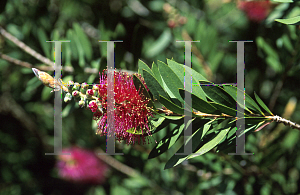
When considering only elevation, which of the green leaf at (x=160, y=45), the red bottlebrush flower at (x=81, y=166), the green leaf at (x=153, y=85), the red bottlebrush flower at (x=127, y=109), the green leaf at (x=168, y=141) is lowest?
the red bottlebrush flower at (x=81, y=166)

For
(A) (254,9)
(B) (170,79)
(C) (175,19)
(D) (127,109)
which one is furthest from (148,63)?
Result: (B) (170,79)

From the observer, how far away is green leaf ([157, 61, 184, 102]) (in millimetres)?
786

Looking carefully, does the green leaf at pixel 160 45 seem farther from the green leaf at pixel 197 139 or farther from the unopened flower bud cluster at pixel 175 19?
the green leaf at pixel 197 139

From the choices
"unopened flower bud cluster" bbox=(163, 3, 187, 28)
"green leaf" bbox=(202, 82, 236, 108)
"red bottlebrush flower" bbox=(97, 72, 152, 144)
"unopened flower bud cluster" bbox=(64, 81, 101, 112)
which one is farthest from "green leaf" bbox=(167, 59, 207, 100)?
"unopened flower bud cluster" bbox=(163, 3, 187, 28)

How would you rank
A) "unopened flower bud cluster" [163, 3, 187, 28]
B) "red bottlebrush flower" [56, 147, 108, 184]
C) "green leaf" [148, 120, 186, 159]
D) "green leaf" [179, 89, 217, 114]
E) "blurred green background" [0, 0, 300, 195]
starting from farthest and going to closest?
"red bottlebrush flower" [56, 147, 108, 184] < "unopened flower bud cluster" [163, 3, 187, 28] < "blurred green background" [0, 0, 300, 195] < "green leaf" [148, 120, 186, 159] < "green leaf" [179, 89, 217, 114]

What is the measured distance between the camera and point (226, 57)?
2.08 meters

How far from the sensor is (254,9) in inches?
82.6

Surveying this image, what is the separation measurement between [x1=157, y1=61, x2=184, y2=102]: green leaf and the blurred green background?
54 centimetres

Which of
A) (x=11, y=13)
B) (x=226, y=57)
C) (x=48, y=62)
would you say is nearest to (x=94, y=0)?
(x=11, y=13)

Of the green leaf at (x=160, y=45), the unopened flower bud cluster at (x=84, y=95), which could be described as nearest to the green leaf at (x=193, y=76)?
the unopened flower bud cluster at (x=84, y=95)

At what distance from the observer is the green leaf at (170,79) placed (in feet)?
2.58

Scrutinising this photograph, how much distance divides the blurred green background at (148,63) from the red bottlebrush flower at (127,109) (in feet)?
1.19

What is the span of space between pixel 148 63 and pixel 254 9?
96cm

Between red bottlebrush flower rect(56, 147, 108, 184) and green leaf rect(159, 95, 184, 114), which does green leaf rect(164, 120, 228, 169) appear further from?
red bottlebrush flower rect(56, 147, 108, 184)
